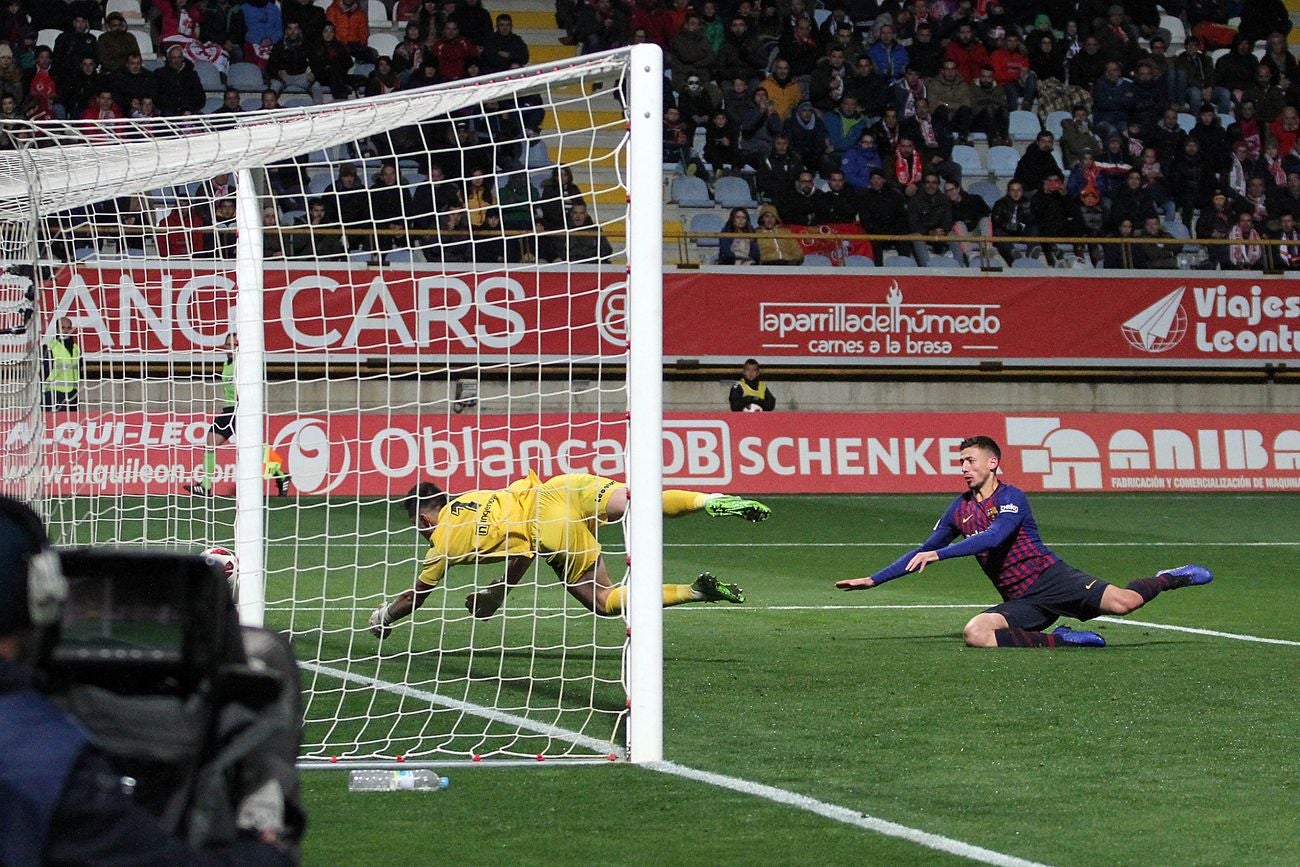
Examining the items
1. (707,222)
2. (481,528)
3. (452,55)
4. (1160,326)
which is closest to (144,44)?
(452,55)

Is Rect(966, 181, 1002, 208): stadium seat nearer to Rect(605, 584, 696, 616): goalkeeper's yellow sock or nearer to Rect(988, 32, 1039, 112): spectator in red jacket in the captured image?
Rect(988, 32, 1039, 112): spectator in red jacket

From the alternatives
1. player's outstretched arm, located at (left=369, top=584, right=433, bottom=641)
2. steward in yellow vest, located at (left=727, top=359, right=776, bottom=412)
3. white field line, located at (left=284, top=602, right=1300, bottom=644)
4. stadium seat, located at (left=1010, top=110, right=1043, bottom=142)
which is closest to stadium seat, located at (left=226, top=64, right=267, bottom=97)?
steward in yellow vest, located at (left=727, top=359, right=776, bottom=412)

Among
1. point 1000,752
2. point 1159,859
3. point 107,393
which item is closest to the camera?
point 1159,859

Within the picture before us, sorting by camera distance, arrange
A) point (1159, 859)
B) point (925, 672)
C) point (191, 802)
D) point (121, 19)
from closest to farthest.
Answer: point (191, 802) < point (1159, 859) < point (925, 672) < point (121, 19)

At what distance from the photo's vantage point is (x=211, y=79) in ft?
78.8

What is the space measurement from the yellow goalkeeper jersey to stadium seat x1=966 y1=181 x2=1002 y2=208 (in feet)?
57.9

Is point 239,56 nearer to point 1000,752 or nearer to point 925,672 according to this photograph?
point 925,672

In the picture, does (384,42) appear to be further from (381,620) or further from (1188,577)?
(1188,577)

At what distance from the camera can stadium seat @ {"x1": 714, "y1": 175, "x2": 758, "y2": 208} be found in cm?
2539

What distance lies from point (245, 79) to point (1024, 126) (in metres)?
11.7

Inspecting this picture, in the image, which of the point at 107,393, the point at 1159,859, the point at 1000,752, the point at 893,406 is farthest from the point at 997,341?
the point at 1159,859

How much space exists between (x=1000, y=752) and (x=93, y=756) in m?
5.36

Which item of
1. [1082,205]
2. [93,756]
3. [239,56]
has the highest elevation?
[239,56]

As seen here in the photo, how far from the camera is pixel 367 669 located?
9953 millimetres
